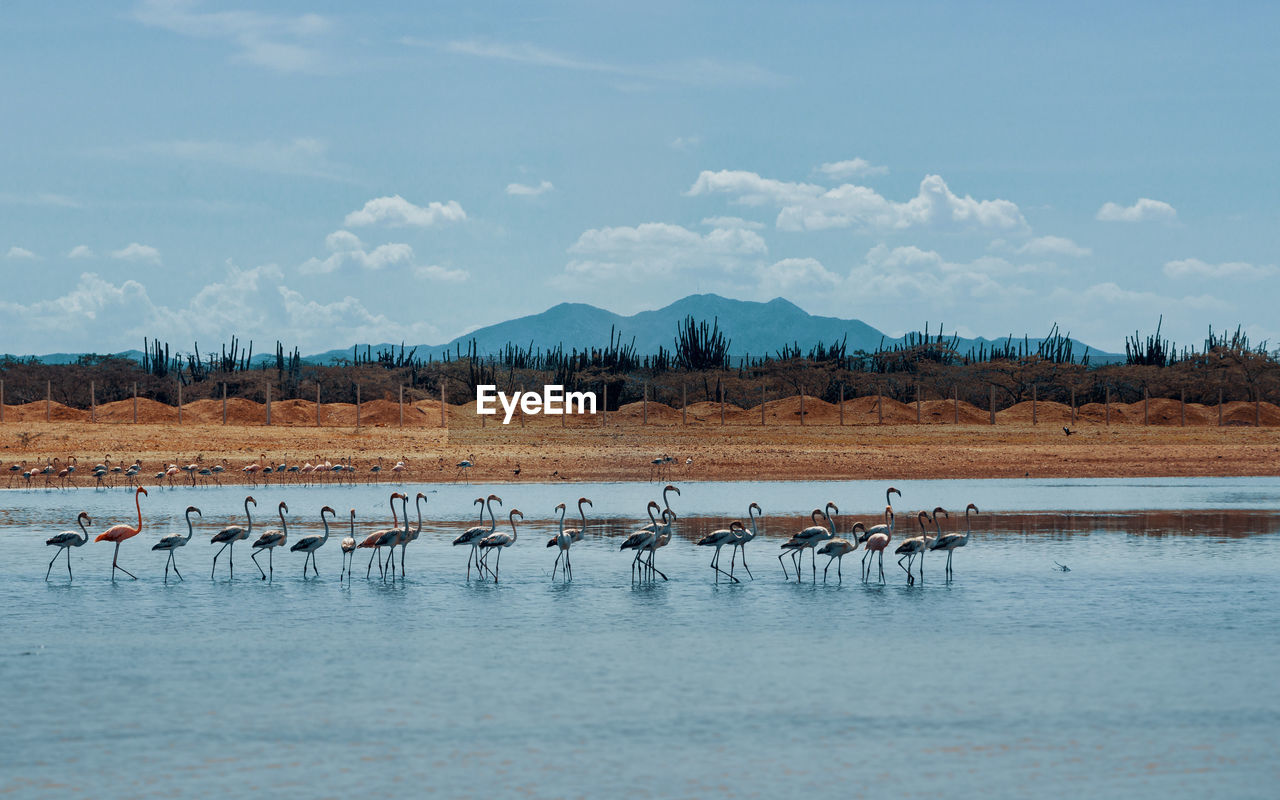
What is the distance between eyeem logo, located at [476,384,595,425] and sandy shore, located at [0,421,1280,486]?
6.18 meters

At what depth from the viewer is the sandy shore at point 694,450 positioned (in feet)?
137

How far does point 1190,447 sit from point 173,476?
3921 centimetres

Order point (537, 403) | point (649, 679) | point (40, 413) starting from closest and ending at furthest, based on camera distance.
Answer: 1. point (649, 679)
2. point (40, 413)
3. point (537, 403)

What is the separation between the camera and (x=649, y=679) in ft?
35.0

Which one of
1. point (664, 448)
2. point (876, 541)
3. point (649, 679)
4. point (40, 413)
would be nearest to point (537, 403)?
point (664, 448)

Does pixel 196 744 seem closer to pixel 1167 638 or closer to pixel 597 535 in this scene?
pixel 1167 638

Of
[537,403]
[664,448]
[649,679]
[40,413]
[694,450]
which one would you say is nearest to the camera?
[649,679]

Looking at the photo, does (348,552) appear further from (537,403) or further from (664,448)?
(537,403)

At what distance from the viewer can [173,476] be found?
1485 inches

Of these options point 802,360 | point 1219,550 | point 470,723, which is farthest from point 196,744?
point 802,360

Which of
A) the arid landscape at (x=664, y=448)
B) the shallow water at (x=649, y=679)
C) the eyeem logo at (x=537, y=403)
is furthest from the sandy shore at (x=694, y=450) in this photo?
the shallow water at (x=649, y=679)

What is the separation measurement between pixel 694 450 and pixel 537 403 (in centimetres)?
1995

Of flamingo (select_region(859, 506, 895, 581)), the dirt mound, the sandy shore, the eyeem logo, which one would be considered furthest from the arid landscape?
flamingo (select_region(859, 506, 895, 581))

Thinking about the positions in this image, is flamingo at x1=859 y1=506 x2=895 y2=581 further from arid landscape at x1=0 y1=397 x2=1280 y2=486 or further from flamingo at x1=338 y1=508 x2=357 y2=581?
arid landscape at x1=0 y1=397 x2=1280 y2=486
